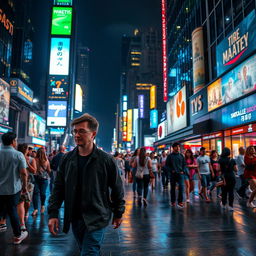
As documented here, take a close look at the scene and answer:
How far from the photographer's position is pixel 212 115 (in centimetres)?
2069

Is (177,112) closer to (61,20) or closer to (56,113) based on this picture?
(56,113)

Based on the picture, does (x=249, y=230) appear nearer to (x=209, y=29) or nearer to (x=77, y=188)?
(x=77, y=188)

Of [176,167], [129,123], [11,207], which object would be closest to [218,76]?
[176,167]

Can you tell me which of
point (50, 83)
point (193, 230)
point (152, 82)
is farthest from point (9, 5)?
point (152, 82)

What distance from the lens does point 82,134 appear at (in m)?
2.45

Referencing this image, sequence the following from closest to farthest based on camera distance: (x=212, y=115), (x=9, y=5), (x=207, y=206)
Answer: (x=207, y=206), (x=212, y=115), (x=9, y=5)

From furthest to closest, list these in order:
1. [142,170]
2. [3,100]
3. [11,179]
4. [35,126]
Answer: [35,126]
[3,100]
[142,170]
[11,179]

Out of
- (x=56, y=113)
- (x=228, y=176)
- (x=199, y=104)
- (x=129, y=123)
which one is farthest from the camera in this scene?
(x=129, y=123)

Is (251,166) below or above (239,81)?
below

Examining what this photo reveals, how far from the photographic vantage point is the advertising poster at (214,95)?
63.4 ft

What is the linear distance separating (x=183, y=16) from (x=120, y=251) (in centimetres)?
3902

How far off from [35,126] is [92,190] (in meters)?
48.5

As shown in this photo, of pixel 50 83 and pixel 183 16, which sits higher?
pixel 183 16

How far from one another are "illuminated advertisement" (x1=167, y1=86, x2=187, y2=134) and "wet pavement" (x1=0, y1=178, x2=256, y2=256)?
24.2m
